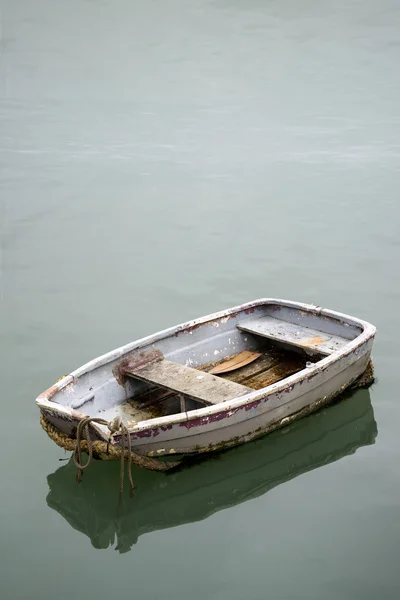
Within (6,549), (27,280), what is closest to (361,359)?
(6,549)

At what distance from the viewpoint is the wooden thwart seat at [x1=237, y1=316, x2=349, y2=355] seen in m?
9.99

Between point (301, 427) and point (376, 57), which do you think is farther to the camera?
point (376, 57)

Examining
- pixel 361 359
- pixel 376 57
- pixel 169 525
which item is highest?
pixel 376 57

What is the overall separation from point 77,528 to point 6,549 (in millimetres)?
686

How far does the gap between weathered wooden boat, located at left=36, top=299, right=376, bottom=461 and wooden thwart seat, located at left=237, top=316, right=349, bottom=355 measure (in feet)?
0.04

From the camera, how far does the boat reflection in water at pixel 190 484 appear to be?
777 centimetres

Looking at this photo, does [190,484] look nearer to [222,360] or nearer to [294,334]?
[222,360]

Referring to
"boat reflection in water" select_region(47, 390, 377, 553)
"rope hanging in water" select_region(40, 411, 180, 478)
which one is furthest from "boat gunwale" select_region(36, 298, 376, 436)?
"boat reflection in water" select_region(47, 390, 377, 553)

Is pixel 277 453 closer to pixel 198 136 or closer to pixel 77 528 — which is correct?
pixel 77 528

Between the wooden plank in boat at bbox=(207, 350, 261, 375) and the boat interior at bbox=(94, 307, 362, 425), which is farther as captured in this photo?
the wooden plank in boat at bbox=(207, 350, 261, 375)

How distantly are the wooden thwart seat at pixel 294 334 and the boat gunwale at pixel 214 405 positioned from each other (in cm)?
20

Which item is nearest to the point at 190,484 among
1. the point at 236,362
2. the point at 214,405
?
the point at 214,405

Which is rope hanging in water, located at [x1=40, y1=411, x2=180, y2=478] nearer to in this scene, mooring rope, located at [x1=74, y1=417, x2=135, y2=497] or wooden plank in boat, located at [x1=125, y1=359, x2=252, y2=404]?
mooring rope, located at [x1=74, y1=417, x2=135, y2=497]

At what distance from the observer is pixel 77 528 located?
7691mm
